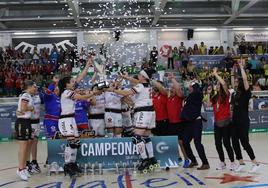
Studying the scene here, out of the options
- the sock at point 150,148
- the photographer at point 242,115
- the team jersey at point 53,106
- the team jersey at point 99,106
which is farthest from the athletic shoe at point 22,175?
the photographer at point 242,115

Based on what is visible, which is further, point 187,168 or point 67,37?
point 67,37

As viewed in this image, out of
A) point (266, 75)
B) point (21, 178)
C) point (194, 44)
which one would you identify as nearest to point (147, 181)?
point (21, 178)

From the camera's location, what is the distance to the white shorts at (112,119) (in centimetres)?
920

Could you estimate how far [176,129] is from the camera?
28.7 feet

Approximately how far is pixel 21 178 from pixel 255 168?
4.25 meters

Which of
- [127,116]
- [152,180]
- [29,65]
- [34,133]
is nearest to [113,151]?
[152,180]

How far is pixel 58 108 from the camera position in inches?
344

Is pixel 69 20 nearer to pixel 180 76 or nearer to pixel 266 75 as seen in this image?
pixel 180 76

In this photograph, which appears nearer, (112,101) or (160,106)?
(160,106)

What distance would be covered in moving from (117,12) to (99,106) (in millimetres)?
14155

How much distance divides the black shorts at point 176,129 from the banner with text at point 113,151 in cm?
23

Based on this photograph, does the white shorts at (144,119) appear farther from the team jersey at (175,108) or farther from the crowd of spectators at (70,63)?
the crowd of spectators at (70,63)

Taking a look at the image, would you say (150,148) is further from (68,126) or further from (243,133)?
(243,133)

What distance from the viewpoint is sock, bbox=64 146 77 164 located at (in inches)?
309
